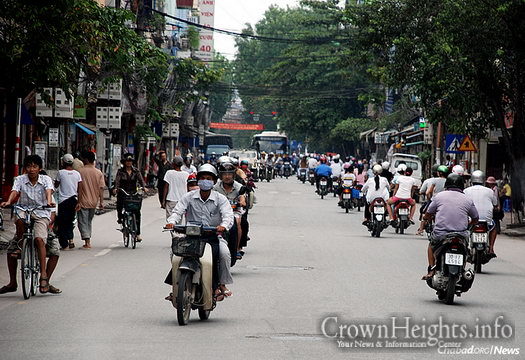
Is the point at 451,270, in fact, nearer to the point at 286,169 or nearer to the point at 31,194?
the point at 31,194

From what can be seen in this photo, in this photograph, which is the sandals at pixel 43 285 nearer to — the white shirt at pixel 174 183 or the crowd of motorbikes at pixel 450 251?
the crowd of motorbikes at pixel 450 251

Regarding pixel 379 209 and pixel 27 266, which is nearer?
pixel 27 266

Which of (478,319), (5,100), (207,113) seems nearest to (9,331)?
(478,319)

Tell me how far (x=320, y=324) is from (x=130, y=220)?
397 inches

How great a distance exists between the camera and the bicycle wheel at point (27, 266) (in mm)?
12320

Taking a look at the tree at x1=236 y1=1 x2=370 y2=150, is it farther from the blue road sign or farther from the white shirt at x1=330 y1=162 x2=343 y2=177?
the blue road sign

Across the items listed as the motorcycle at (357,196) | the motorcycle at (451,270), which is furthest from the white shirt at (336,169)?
the motorcycle at (451,270)

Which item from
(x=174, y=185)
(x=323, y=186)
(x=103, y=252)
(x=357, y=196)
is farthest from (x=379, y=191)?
(x=323, y=186)

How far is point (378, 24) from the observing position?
34.8 metres

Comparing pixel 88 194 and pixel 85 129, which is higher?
pixel 85 129

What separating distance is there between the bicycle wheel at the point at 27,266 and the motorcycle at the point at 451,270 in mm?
4837

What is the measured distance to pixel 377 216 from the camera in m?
24.3

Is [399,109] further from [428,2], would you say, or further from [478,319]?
[478,319]

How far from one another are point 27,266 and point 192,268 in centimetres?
283
